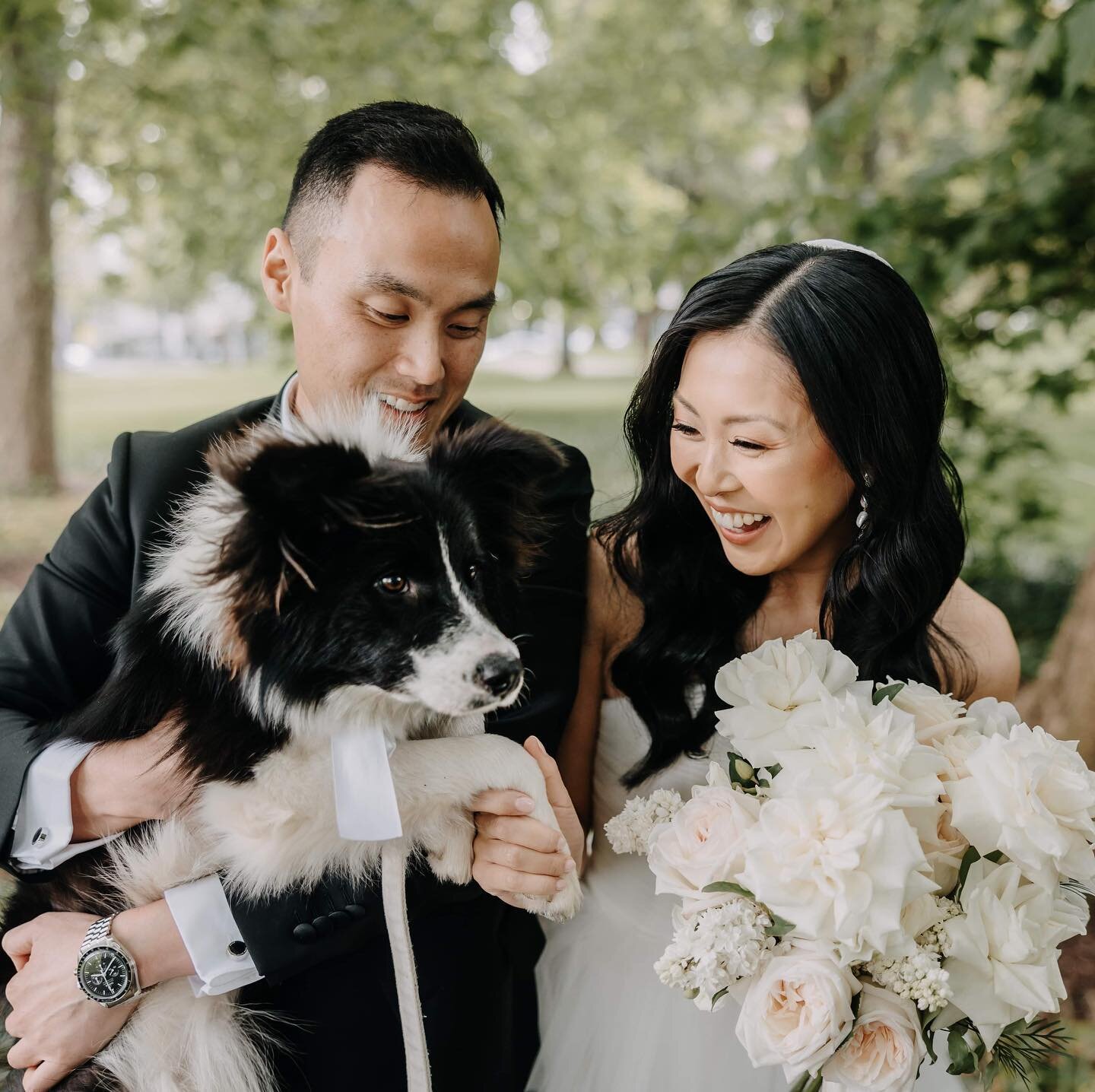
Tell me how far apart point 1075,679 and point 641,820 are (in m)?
3.11


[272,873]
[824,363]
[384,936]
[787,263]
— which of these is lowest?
[384,936]

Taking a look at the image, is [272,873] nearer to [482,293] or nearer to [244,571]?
[244,571]

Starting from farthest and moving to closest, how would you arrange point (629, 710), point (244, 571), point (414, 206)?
point (629, 710)
point (414, 206)
point (244, 571)

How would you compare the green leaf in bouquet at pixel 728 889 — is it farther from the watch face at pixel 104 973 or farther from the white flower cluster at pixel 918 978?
the watch face at pixel 104 973

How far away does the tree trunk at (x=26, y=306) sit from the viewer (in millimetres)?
8844

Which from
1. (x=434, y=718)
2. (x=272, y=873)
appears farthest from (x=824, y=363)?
(x=272, y=873)

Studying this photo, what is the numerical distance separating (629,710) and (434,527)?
32.2 inches

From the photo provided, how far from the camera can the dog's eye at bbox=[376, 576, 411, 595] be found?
167cm

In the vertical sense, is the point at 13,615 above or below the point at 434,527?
below

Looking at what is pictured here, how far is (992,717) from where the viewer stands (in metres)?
1.70

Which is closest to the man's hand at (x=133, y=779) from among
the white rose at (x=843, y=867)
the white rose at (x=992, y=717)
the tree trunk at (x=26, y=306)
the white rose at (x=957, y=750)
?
the white rose at (x=843, y=867)

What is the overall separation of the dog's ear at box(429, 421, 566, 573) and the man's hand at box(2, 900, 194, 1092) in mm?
894

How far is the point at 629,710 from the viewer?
90.6 inches

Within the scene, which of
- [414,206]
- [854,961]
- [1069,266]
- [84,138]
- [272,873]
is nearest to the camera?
[854,961]
